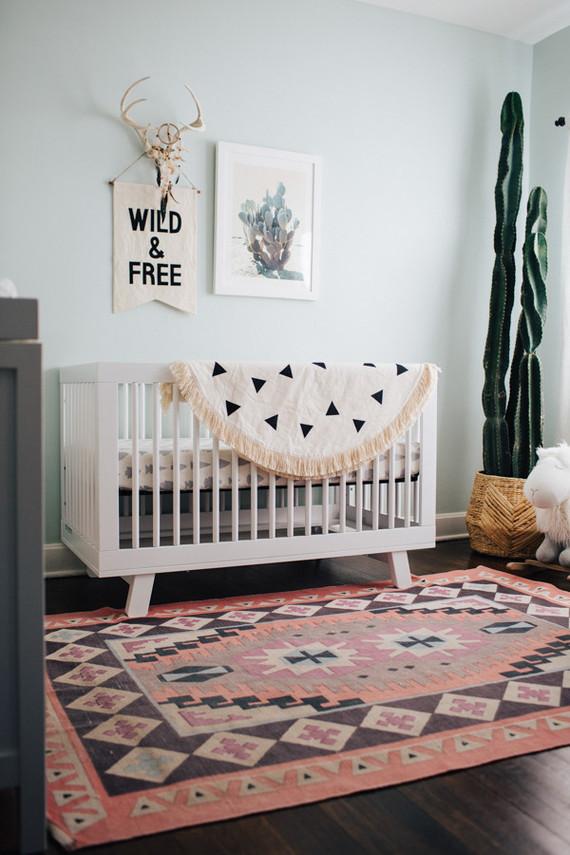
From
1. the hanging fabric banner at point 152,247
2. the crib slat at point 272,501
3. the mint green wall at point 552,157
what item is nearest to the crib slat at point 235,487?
the crib slat at point 272,501

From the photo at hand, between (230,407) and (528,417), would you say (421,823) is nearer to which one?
(230,407)

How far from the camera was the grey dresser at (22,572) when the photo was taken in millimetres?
979

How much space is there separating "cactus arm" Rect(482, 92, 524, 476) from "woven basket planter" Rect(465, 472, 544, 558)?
12 centimetres

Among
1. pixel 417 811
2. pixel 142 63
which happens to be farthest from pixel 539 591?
pixel 142 63

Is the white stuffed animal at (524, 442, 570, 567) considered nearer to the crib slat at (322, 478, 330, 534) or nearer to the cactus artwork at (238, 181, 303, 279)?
the crib slat at (322, 478, 330, 534)

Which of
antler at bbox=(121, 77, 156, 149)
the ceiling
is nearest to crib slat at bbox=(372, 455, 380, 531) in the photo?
antler at bbox=(121, 77, 156, 149)

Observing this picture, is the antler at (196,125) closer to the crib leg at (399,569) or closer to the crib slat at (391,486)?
the crib slat at (391,486)

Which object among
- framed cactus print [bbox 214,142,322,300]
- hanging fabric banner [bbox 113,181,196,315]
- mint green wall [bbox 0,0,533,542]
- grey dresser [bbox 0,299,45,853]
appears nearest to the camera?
grey dresser [bbox 0,299,45,853]

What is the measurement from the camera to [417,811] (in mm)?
1146

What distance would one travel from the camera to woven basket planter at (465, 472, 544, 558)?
2967 millimetres

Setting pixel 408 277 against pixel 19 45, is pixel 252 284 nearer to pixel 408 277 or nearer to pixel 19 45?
pixel 408 277

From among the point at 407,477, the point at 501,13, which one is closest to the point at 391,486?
the point at 407,477

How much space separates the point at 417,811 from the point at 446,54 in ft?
10.2

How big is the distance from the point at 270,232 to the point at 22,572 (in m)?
2.17
